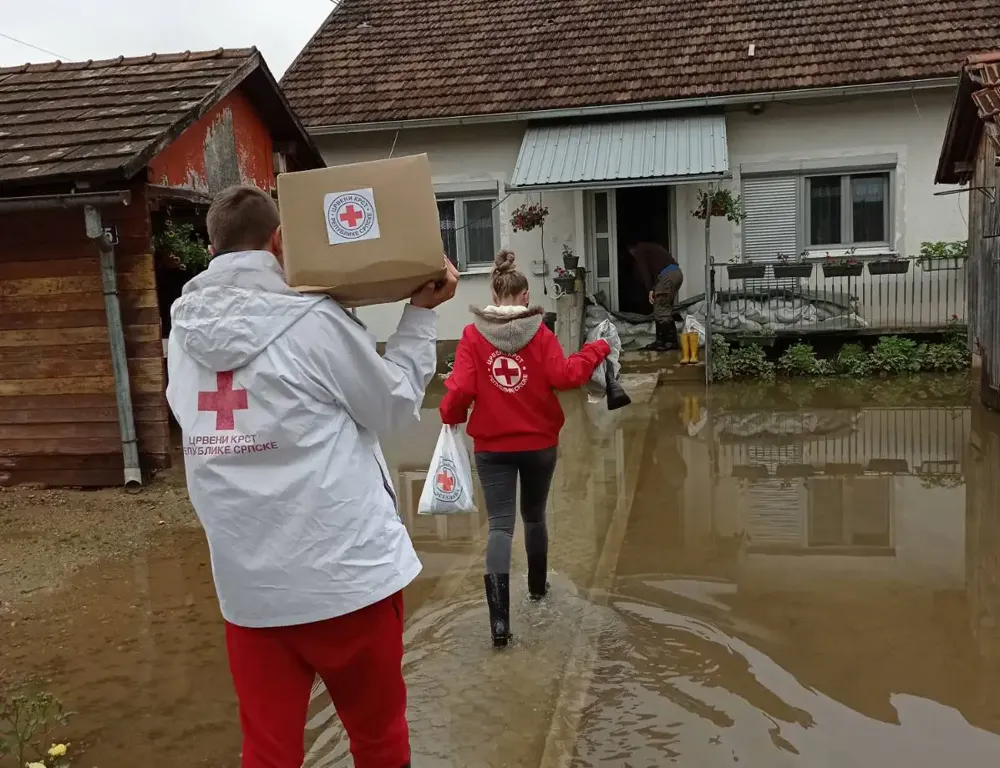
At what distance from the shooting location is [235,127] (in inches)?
359

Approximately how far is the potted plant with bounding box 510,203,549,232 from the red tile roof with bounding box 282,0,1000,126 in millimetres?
1493

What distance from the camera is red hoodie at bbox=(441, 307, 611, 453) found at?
4.27m

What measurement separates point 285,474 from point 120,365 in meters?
5.43

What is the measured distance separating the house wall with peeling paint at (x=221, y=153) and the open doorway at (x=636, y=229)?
19.6ft

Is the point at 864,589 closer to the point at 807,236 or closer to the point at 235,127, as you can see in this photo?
the point at 235,127

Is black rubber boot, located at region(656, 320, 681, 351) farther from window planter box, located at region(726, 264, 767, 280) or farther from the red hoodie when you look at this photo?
the red hoodie

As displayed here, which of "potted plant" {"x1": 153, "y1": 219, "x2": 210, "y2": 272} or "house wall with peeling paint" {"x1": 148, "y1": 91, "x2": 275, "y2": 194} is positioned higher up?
"house wall with peeling paint" {"x1": 148, "y1": 91, "x2": 275, "y2": 194}

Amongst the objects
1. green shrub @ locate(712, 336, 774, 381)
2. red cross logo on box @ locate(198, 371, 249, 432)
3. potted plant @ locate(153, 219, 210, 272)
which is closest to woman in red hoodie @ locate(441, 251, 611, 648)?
red cross logo on box @ locate(198, 371, 249, 432)

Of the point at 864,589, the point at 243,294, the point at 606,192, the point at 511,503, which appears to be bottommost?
the point at 864,589

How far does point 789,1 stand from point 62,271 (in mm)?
11407

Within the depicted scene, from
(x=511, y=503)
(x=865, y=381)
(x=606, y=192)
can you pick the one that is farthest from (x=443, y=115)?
(x=511, y=503)

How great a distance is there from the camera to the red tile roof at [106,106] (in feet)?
22.4

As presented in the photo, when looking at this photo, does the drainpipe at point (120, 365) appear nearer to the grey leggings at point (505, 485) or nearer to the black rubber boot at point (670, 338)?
the grey leggings at point (505, 485)

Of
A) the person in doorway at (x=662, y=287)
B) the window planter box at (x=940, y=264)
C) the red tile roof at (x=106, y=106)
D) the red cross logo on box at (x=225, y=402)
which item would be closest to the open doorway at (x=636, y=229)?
the person in doorway at (x=662, y=287)
